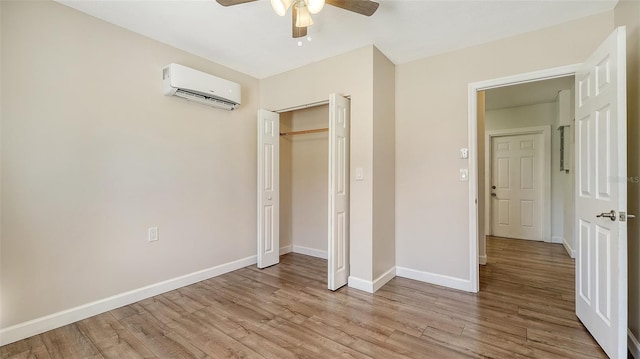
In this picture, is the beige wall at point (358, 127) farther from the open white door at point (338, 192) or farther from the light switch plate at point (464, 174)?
the light switch plate at point (464, 174)

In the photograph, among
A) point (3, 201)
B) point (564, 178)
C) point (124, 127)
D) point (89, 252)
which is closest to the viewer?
point (3, 201)

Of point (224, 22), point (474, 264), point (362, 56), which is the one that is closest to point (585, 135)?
point (474, 264)

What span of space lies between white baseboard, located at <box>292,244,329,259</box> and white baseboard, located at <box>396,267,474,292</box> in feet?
3.83

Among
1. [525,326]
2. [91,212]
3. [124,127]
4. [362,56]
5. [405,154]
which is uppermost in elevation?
[362,56]

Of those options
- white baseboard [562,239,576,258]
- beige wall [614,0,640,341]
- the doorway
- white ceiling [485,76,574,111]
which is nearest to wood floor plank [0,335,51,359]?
the doorway

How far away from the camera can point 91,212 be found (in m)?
2.33

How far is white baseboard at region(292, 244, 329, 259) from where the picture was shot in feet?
13.3

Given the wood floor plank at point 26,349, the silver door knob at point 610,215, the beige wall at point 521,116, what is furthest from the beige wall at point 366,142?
the beige wall at point 521,116

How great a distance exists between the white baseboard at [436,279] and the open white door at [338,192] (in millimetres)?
707

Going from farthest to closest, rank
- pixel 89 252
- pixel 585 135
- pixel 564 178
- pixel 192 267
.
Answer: pixel 564 178
pixel 192 267
pixel 89 252
pixel 585 135

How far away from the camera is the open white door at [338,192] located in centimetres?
285

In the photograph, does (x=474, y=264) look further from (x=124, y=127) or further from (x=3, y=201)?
(x=3, y=201)

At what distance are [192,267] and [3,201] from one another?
63.7 inches

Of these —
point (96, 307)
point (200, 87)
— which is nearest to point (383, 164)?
point (200, 87)
